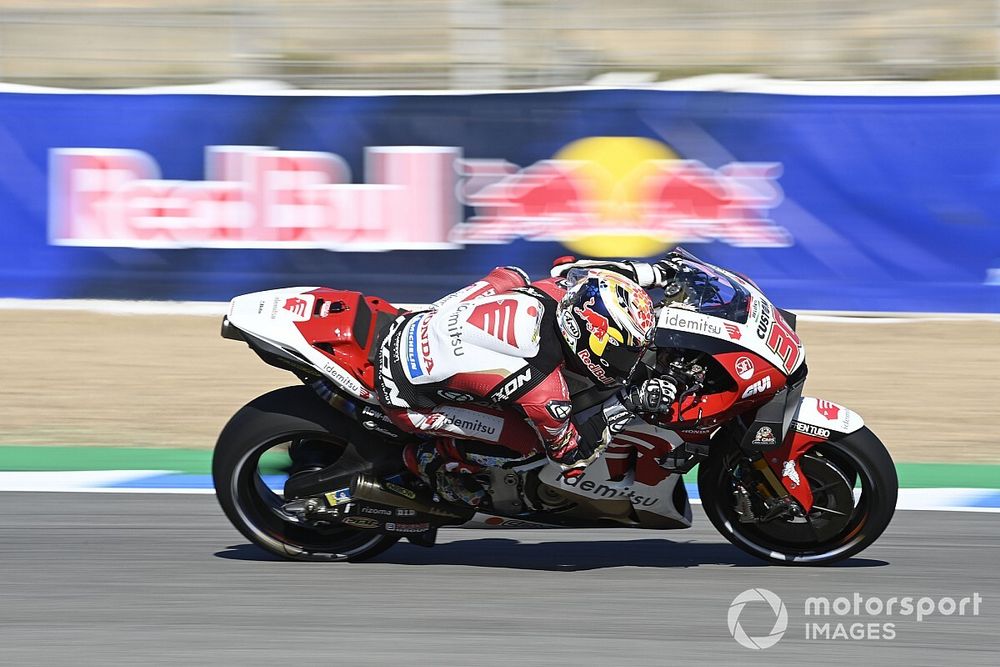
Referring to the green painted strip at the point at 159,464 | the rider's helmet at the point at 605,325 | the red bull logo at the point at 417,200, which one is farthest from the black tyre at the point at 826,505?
the red bull logo at the point at 417,200

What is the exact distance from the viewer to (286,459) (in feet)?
17.6

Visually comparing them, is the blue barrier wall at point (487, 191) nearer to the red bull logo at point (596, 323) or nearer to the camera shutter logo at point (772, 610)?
the camera shutter logo at point (772, 610)

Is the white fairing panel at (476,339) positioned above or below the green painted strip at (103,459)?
above

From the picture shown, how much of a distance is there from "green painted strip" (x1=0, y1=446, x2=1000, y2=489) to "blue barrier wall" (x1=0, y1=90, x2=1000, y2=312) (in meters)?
3.41

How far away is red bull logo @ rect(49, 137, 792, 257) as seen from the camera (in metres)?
10.3

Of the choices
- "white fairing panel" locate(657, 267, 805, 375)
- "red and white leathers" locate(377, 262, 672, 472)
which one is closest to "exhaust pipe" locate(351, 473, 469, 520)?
"red and white leathers" locate(377, 262, 672, 472)

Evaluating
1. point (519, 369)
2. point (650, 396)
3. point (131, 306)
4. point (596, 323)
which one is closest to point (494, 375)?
point (519, 369)

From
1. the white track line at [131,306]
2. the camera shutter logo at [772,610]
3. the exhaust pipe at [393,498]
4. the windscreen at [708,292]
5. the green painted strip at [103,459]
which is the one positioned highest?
the windscreen at [708,292]

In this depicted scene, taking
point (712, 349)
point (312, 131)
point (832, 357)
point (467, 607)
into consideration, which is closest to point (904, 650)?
point (712, 349)

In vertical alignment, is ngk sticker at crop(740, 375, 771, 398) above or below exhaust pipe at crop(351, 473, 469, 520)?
above

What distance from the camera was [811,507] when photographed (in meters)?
5.16

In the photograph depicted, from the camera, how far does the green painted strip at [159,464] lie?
6.84 metres

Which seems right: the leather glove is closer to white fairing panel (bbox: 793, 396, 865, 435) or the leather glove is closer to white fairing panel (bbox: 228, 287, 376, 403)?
white fairing panel (bbox: 793, 396, 865, 435)

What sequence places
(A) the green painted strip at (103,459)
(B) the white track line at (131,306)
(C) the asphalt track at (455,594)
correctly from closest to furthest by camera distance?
(C) the asphalt track at (455,594) < (A) the green painted strip at (103,459) < (B) the white track line at (131,306)
